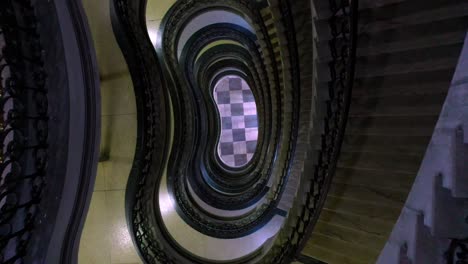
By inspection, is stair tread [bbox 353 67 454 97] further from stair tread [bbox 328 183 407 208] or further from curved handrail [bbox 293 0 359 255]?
stair tread [bbox 328 183 407 208]

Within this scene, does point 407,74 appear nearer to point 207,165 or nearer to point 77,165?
point 77,165

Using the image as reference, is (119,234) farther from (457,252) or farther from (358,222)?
(457,252)

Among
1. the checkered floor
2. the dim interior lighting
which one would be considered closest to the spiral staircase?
the dim interior lighting

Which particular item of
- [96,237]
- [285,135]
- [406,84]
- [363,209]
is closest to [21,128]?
[96,237]

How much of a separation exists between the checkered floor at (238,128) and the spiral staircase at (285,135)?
6.21 meters

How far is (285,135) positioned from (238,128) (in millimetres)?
7649

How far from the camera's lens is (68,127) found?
233 centimetres

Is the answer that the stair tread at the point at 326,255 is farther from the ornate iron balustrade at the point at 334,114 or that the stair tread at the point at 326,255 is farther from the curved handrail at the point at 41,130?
the curved handrail at the point at 41,130

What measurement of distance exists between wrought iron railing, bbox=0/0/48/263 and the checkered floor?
10553 millimetres

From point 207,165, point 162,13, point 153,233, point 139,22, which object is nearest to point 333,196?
point 153,233

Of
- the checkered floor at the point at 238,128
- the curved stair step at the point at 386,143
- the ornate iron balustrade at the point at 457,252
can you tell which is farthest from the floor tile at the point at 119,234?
the checkered floor at the point at 238,128

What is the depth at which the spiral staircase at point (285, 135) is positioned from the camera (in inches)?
76.0

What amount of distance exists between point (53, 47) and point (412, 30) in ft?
9.84

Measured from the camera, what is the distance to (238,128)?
1273 cm
